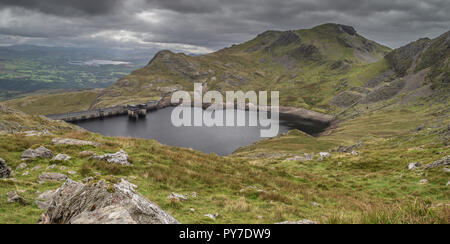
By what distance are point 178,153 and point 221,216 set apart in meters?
14.4

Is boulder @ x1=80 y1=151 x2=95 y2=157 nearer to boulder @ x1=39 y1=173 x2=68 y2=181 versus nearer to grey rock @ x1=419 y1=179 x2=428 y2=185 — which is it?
boulder @ x1=39 y1=173 x2=68 y2=181

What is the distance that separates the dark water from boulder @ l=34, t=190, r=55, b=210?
91037 mm

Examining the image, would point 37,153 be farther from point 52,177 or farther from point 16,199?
point 16,199

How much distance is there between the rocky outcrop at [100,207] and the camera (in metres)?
7.19

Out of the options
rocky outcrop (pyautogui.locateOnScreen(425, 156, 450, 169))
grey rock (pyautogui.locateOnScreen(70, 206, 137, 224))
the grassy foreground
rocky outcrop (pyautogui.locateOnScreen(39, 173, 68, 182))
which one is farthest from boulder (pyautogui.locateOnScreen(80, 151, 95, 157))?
rocky outcrop (pyautogui.locateOnScreen(425, 156, 450, 169))

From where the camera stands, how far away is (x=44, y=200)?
12.4m

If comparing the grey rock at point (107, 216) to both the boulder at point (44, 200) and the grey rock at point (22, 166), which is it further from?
the grey rock at point (22, 166)

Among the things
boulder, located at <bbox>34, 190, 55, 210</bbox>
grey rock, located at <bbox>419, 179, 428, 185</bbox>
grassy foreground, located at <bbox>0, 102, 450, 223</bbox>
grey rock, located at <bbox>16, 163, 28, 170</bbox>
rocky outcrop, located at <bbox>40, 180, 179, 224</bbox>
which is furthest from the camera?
grey rock, located at <bbox>419, 179, 428, 185</bbox>

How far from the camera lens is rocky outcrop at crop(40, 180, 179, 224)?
7188mm

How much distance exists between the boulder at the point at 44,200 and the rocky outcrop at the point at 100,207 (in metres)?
3.07
